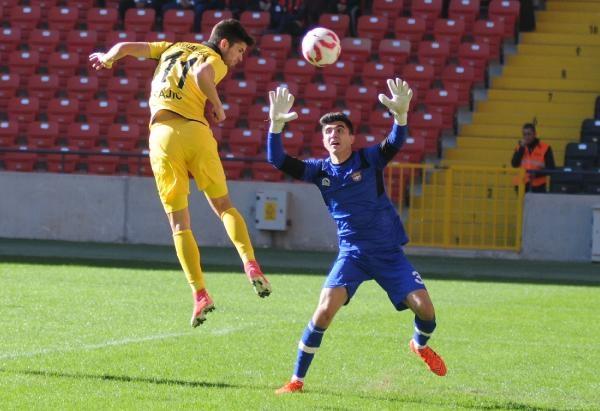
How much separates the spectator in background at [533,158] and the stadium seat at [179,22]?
7.71m

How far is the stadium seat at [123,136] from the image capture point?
2402 centimetres

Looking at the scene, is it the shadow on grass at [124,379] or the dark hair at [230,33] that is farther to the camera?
the dark hair at [230,33]

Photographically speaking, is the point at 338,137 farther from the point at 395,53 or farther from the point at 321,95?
the point at 395,53

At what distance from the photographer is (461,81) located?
24203 mm

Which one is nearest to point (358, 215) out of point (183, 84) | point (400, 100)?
point (400, 100)

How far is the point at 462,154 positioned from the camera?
923 inches

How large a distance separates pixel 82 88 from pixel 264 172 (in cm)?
446

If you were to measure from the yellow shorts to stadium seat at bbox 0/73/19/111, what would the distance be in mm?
16566

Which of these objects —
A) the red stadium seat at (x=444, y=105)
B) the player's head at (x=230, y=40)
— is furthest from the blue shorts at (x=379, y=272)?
the red stadium seat at (x=444, y=105)

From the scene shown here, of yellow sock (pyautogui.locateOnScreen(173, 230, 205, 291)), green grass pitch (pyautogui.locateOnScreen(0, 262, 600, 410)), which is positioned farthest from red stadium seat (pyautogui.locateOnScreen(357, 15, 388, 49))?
→ yellow sock (pyautogui.locateOnScreen(173, 230, 205, 291))

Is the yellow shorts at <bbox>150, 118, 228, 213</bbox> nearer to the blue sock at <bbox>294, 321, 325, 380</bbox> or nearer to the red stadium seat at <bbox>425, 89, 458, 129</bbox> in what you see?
the blue sock at <bbox>294, 321, 325, 380</bbox>

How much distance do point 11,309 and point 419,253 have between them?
979cm

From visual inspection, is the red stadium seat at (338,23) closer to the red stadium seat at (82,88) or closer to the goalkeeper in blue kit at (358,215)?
the red stadium seat at (82,88)

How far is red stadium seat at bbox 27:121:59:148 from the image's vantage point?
24422mm
